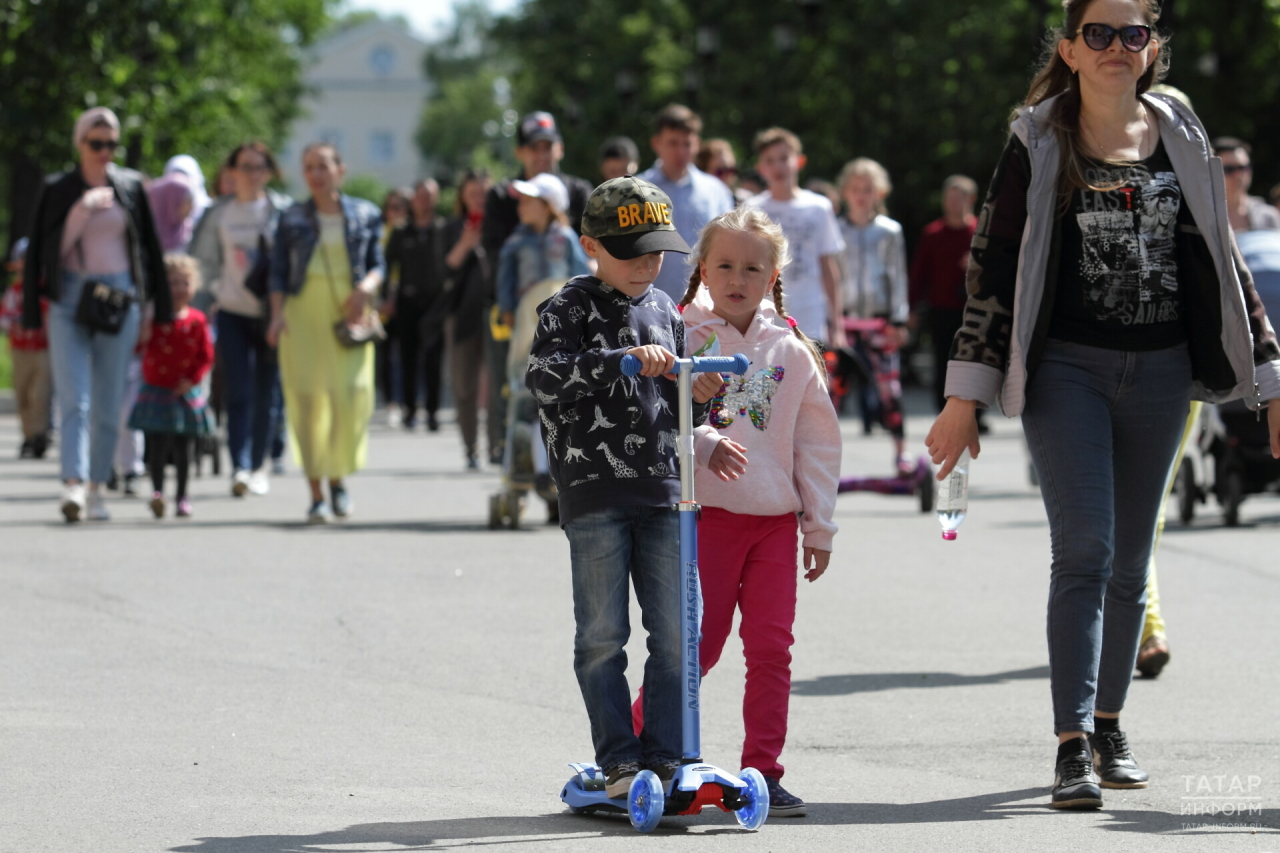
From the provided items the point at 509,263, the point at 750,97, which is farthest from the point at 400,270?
the point at 750,97

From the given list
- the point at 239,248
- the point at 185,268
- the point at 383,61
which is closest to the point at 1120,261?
the point at 185,268

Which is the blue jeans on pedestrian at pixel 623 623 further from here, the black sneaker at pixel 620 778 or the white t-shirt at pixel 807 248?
the white t-shirt at pixel 807 248

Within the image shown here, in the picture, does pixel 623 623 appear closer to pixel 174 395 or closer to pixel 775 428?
pixel 775 428

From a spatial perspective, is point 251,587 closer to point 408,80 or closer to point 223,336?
point 223,336

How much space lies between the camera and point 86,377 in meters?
12.3

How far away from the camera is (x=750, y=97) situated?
41594mm

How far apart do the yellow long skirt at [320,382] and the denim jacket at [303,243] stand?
0.07 metres

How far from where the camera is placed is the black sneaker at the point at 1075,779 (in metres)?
5.47

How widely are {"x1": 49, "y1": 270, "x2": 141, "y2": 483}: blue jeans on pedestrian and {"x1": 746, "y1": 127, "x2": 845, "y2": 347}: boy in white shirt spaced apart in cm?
366

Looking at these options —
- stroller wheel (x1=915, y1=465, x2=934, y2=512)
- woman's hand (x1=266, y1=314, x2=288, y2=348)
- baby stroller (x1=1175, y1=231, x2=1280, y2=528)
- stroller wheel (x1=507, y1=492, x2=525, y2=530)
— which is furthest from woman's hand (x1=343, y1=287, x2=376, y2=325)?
baby stroller (x1=1175, y1=231, x2=1280, y2=528)

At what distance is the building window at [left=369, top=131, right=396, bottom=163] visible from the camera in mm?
143500

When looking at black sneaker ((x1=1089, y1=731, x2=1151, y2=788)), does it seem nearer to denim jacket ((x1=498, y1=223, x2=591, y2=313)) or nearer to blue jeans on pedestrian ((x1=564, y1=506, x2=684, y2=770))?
blue jeans on pedestrian ((x1=564, y1=506, x2=684, y2=770))

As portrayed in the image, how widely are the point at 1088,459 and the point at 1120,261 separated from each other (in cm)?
51

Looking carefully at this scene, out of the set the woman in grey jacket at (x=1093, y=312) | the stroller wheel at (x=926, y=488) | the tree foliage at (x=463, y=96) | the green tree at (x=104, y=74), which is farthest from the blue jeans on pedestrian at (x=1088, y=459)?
the tree foliage at (x=463, y=96)
